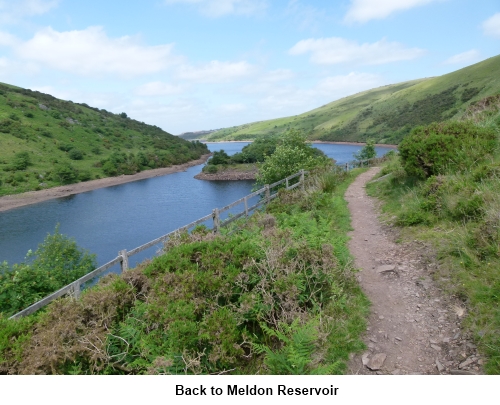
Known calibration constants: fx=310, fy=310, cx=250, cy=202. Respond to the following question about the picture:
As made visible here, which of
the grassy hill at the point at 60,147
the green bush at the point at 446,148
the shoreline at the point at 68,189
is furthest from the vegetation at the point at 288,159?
the grassy hill at the point at 60,147

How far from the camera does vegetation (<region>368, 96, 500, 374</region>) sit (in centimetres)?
464

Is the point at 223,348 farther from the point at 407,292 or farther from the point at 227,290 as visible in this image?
the point at 407,292

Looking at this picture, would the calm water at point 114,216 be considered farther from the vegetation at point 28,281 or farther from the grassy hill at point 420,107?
the grassy hill at point 420,107

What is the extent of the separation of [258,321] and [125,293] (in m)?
2.32

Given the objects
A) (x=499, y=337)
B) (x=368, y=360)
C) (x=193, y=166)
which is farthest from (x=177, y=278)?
(x=193, y=166)

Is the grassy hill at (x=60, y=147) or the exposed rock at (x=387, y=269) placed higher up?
the grassy hill at (x=60, y=147)

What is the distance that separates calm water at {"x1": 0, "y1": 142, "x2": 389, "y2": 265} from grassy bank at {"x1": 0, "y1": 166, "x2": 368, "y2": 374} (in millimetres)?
21365

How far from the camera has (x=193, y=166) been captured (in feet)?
326

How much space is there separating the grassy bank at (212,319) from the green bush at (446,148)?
22.5 ft

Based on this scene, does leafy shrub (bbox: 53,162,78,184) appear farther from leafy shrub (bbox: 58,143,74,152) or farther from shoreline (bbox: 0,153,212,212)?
leafy shrub (bbox: 58,143,74,152)

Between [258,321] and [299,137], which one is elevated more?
[299,137]

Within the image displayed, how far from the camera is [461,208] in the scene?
292 inches

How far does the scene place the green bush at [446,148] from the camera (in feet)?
34.3

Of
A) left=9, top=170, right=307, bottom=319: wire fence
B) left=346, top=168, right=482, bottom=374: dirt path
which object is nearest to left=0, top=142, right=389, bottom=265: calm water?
left=9, top=170, right=307, bottom=319: wire fence
